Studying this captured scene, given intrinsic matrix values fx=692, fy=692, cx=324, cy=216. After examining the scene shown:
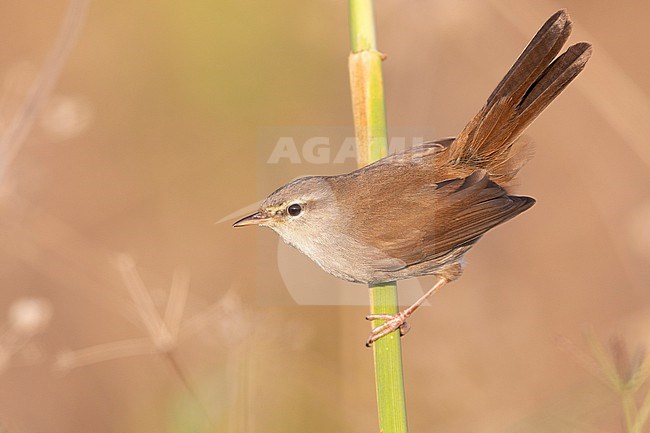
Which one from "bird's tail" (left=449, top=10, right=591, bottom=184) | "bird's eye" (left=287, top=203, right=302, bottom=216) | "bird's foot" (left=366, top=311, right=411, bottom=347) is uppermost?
"bird's tail" (left=449, top=10, right=591, bottom=184)

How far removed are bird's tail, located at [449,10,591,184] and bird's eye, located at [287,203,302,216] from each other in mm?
770

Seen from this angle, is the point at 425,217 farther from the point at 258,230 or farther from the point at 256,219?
the point at 258,230

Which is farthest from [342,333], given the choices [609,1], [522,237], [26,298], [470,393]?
[609,1]

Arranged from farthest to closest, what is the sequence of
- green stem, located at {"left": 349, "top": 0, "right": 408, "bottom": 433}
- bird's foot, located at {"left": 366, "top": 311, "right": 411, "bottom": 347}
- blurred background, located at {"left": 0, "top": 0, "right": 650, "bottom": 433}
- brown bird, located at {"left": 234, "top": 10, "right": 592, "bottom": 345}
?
blurred background, located at {"left": 0, "top": 0, "right": 650, "bottom": 433}
brown bird, located at {"left": 234, "top": 10, "right": 592, "bottom": 345}
bird's foot, located at {"left": 366, "top": 311, "right": 411, "bottom": 347}
green stem, located at {"left": 349, "top": 0, "right": 408, "bottom": 433}

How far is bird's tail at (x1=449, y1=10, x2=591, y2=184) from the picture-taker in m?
2.91

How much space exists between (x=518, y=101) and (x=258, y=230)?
273 centimetres

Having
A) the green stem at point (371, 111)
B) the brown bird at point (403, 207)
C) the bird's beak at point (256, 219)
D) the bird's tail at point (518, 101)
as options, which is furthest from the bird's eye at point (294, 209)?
the bird's tail at point (518, 101)

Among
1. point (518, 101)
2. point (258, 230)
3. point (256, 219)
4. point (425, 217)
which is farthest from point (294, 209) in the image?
point (258, 230)

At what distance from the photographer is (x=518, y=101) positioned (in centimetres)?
311

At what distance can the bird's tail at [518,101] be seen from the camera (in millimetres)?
2905

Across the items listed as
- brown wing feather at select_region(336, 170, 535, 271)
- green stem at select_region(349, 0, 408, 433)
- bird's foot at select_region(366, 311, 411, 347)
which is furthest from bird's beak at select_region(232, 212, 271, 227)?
Answer: bird's foot at select_region(366, 311, 411, 347)

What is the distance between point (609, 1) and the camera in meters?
6.05

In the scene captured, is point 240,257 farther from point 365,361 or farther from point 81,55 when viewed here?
point 81,55

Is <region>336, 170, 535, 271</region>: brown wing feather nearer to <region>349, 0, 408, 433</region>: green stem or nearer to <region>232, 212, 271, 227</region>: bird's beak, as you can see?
<region>349, 0, 408, 433</region>: green stem
